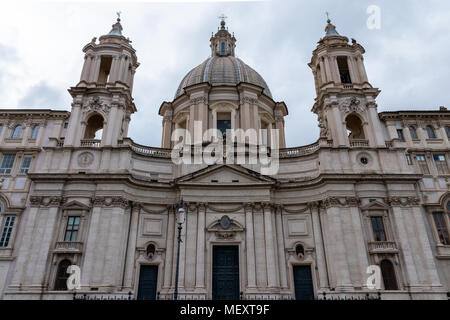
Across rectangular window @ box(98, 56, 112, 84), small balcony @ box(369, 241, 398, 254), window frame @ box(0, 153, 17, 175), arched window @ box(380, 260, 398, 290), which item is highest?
rectangular window @ box(98, 56, 112, 84)

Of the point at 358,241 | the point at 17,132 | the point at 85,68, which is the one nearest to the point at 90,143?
the point at 17,132

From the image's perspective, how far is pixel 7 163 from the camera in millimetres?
26719

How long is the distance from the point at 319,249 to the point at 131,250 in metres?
14.5

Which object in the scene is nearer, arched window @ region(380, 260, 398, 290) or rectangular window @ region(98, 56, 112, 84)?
arched window @ region(380, 260, 398, 290)

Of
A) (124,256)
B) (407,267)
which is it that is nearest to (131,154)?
(124,256)

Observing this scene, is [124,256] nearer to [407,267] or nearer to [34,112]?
[34,112]

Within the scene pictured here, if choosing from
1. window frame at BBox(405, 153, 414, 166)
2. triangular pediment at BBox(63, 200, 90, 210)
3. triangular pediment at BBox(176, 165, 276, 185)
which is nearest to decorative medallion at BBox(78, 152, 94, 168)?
triangular pediment at BBox(63, 200, 90, 210)

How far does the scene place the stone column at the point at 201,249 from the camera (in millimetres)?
23206

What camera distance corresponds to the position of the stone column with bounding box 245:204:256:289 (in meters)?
23.3

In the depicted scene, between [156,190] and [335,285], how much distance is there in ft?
51.0

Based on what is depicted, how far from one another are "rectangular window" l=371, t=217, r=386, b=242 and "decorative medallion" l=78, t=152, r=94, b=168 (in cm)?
2334

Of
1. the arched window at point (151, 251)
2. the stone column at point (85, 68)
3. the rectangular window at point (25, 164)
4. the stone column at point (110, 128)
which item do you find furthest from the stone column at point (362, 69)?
the rectangular window at point (25, 164)

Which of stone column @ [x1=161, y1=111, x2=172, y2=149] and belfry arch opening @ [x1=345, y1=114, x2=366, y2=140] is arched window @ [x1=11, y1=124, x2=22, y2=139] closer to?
stone column @ [x1=161, y1=111, x2=172, y2=149]

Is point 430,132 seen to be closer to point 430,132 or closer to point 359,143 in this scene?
point 430,132
